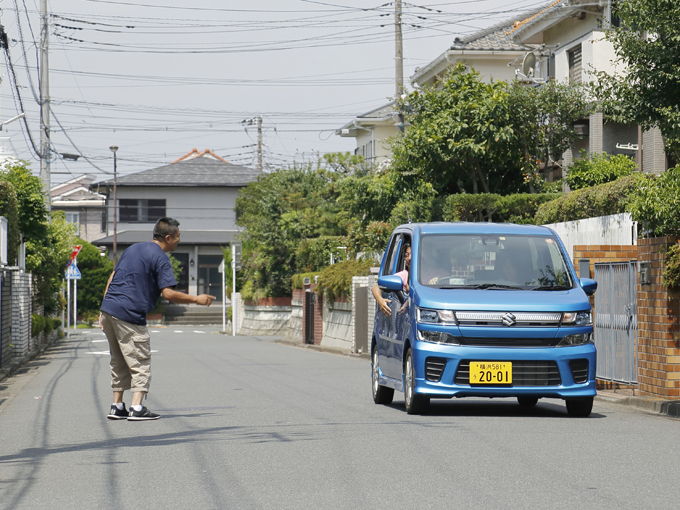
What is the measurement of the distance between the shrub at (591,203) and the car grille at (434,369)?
7.32 meters

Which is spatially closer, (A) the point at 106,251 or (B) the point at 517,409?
(B) the point at 517,409

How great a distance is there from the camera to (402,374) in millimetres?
10484

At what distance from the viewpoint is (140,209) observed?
69.2 meters

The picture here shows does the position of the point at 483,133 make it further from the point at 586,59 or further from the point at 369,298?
the point at 586,59

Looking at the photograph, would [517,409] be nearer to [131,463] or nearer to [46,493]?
[131,463]

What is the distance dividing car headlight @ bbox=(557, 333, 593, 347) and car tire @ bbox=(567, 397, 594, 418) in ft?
1.93

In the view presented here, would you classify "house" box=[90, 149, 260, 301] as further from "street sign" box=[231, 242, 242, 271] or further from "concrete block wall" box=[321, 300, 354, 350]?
"concrete block wall" box=[321, 300, 354, 350]

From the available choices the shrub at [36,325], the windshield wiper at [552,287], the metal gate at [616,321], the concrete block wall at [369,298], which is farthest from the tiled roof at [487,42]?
the windshield wiper at [552,287]

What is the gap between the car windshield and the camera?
10367 mm

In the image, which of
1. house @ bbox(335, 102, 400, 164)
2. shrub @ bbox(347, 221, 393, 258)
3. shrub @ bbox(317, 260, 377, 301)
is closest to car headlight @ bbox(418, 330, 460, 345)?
shrub @ bbox(347, 221, 393, 258)

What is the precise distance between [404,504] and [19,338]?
→ 67.6 ft

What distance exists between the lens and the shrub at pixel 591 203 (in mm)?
16875

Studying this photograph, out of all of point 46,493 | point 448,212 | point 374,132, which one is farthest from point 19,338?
point 374,132

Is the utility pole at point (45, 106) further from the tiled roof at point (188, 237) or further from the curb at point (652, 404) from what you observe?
the tiled roof at point (188, 237)
